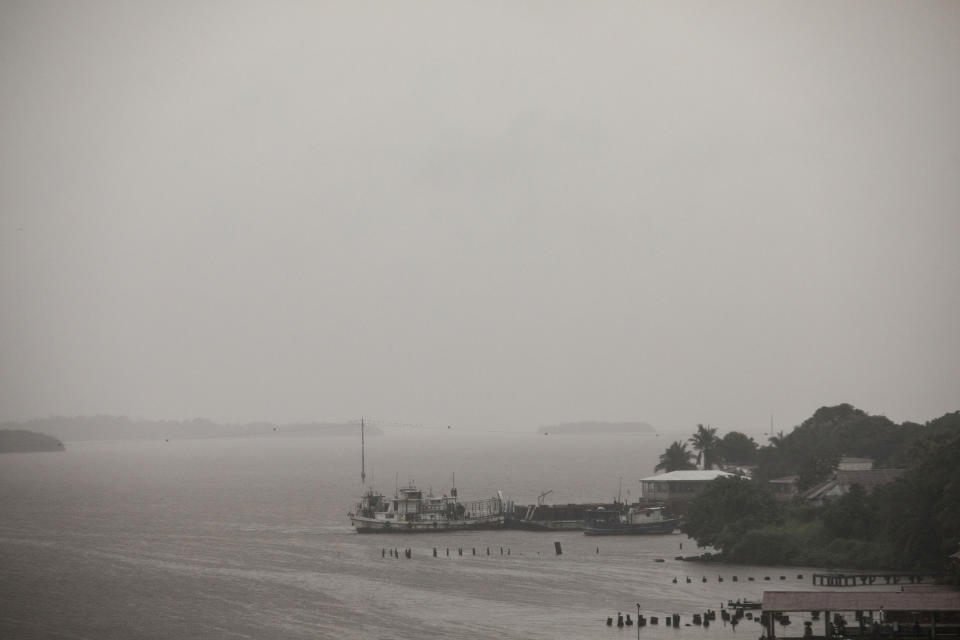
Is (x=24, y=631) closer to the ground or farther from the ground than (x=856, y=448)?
closer to the ground

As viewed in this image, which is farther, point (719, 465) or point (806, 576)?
point (719, 465)

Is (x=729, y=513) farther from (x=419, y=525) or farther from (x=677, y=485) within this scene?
(x=419, y=525)

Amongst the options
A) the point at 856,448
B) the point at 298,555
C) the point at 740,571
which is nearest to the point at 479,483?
the point at 856,448

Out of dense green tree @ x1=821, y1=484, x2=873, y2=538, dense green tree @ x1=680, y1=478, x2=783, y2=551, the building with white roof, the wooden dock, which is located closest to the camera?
the wooden dock

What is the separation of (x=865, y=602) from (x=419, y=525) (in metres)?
64.5

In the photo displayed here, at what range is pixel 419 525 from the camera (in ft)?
385

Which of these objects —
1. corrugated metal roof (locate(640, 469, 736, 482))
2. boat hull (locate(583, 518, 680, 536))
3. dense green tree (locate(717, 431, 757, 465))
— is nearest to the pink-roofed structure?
boat hull (locate(583, 518, 680, 536))

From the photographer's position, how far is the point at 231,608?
248 feet

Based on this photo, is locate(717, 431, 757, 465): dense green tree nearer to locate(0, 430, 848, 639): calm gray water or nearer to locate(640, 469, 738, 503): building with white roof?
locate(640, 469, 738, 503): building with white roof

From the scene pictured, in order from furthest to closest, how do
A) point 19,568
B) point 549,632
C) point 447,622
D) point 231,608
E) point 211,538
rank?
point 211,538 → point 19,568 → point 231,608 → point 447,622 → point 549,632

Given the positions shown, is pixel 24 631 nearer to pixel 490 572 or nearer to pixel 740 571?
pixel 490 572

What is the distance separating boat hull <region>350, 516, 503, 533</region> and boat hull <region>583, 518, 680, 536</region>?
11.3 metres

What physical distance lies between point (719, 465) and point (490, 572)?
63.5 m

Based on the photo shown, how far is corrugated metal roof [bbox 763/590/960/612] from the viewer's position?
56.7 m
